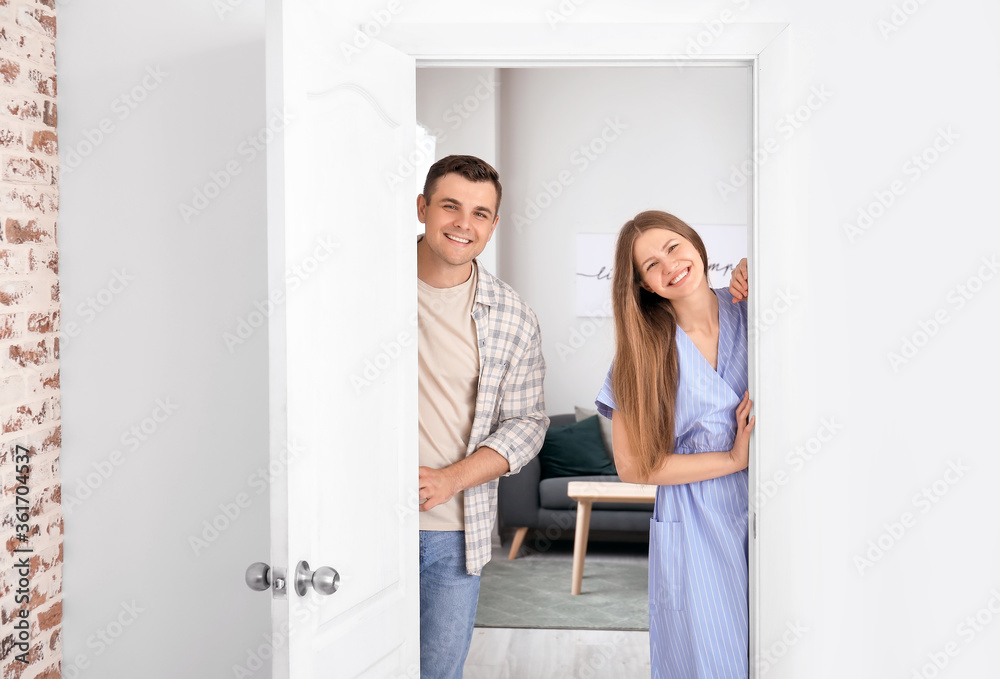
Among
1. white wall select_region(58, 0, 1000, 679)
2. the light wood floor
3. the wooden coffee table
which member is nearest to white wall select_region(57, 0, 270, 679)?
white wall select_region(58, 0, 1000, 679)

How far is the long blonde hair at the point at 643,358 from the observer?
6.47ft

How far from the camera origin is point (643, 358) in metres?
2.00

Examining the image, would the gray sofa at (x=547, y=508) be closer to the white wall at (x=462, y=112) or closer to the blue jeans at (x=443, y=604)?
the white wall at (x=462, y=112)

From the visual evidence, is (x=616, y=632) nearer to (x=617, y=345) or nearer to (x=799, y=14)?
(x=617, y=345)

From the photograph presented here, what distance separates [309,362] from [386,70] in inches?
26.9

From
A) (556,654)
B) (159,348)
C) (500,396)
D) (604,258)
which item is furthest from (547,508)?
(159,348)

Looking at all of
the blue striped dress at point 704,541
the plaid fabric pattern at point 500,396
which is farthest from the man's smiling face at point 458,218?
the blue striped dress at point 704,541

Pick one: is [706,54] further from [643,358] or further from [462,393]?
[462,393]

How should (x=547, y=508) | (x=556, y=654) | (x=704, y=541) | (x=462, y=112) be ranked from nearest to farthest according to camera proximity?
(x=704, y=541) < (x=556, y=654) < (x=547, y=508) < (x=462, y=112)

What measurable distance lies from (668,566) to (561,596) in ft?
7.14

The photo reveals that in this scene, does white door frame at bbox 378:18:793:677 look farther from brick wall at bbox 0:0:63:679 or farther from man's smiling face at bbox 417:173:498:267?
brick wall at bbox 0:0:63:679

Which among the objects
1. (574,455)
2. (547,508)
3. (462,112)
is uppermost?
(462,112)

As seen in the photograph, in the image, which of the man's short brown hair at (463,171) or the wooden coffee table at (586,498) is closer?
the man's short brown hair at (463,171)

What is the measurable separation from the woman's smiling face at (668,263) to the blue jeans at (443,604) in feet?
2.79
